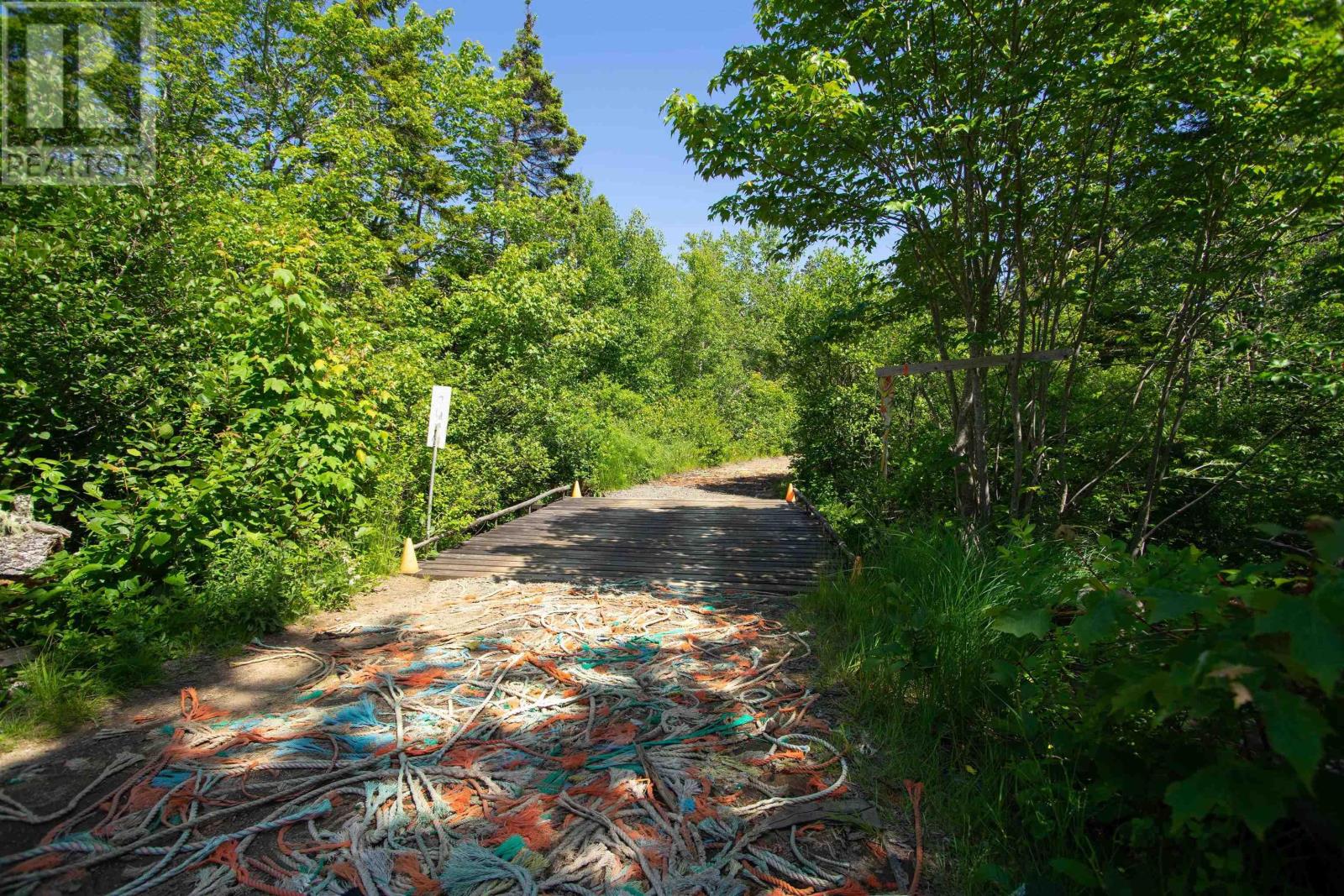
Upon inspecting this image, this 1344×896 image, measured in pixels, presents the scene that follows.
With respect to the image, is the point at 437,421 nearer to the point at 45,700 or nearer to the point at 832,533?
the point at 45,700

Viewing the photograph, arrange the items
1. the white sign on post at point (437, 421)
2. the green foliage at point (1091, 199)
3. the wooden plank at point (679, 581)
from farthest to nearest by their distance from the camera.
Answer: the white sign on post at point (437, 421) → the wooden plank at point (679, 581) → the green foliage at point (1091, 199)

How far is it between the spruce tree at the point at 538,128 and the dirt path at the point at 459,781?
2423 cm

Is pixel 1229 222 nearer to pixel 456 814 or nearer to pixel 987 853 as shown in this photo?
pixel 987 853

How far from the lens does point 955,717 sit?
273 cm

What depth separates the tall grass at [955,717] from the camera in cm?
198

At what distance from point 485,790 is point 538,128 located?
28479mm

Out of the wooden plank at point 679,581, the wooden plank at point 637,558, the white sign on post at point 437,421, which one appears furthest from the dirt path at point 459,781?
the white sign on post at point 437,421

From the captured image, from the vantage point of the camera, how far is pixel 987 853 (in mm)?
1985

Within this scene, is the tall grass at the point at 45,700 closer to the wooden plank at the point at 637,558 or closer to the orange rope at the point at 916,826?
the wooden plank at the point at 637,558

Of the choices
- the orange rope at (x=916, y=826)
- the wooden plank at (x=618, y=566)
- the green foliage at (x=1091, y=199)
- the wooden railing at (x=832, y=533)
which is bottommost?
the wooden plank at (x=618, y=566)

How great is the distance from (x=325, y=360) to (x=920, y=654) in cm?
516

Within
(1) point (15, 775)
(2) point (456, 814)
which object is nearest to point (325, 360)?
(1) point (15, 775)

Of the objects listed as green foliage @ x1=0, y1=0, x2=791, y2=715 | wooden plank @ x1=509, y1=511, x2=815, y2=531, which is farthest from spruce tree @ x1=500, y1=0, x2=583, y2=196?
wooden plank @ x1=509, y1=511, x2=815, y2=531

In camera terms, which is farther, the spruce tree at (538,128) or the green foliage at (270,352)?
the spruce tree at (538,128)
